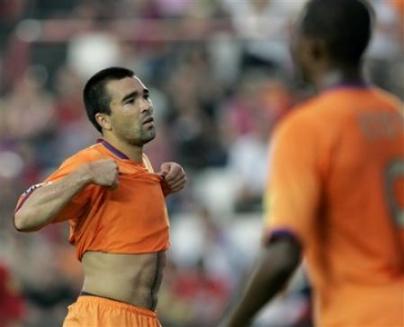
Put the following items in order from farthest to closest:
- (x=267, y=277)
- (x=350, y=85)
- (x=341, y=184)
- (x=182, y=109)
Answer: (x=182, y=109) → (x=350, y=85) → (x=341, y=184) → (x=267, y=277)

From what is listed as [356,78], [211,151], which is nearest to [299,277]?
[211,151]

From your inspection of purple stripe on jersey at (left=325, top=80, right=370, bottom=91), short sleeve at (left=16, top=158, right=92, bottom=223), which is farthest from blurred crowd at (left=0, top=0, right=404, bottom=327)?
purple stripe on jersey at (left=325, top=80, right=370, bottom=91)

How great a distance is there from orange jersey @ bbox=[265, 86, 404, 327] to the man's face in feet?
6.90

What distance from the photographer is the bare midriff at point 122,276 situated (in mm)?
7207

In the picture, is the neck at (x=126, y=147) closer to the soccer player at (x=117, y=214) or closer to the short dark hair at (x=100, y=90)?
the soccer player at (x=117, y=214)

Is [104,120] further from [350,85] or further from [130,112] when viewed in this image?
[350,85]

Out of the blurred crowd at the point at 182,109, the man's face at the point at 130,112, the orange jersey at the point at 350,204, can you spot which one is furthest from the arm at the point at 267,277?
the blurred crowd at the point at 182,109

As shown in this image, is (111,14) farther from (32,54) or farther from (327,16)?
(327,16)

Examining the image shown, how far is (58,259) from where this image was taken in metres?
14.3

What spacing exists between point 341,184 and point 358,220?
15 centimetres

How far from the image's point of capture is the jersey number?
208 inches

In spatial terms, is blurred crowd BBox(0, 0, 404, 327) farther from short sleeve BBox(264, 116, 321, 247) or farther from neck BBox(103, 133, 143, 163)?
short sleeve BBox(264, 116, 321, 247)

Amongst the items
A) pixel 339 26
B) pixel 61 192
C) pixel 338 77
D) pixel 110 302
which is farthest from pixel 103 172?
pixel 339 26

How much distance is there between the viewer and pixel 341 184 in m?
5.22
